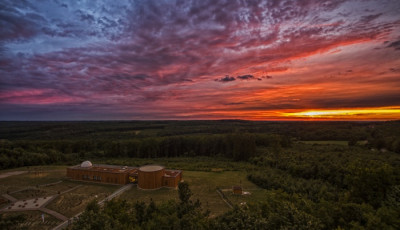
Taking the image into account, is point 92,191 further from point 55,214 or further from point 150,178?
point 150,178

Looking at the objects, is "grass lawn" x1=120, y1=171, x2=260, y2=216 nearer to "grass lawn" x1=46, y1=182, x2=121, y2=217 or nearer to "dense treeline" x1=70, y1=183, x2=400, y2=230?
"grass lawn" x1=46, y1=182, x2=121, y2=217

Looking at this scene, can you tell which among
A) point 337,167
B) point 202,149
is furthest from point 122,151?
point 337,167

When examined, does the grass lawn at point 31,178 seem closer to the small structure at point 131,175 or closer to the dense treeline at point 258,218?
the small structure at point 131,175

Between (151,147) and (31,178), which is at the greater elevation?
(151,147)

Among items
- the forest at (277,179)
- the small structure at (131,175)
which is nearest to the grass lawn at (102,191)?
the small structure at (131,175)

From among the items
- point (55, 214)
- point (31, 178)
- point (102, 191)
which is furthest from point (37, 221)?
point (31, 178)

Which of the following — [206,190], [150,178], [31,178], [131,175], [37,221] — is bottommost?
[206,190]

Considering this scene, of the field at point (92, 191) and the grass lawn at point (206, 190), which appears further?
the grass lawn at point (206, 190)
